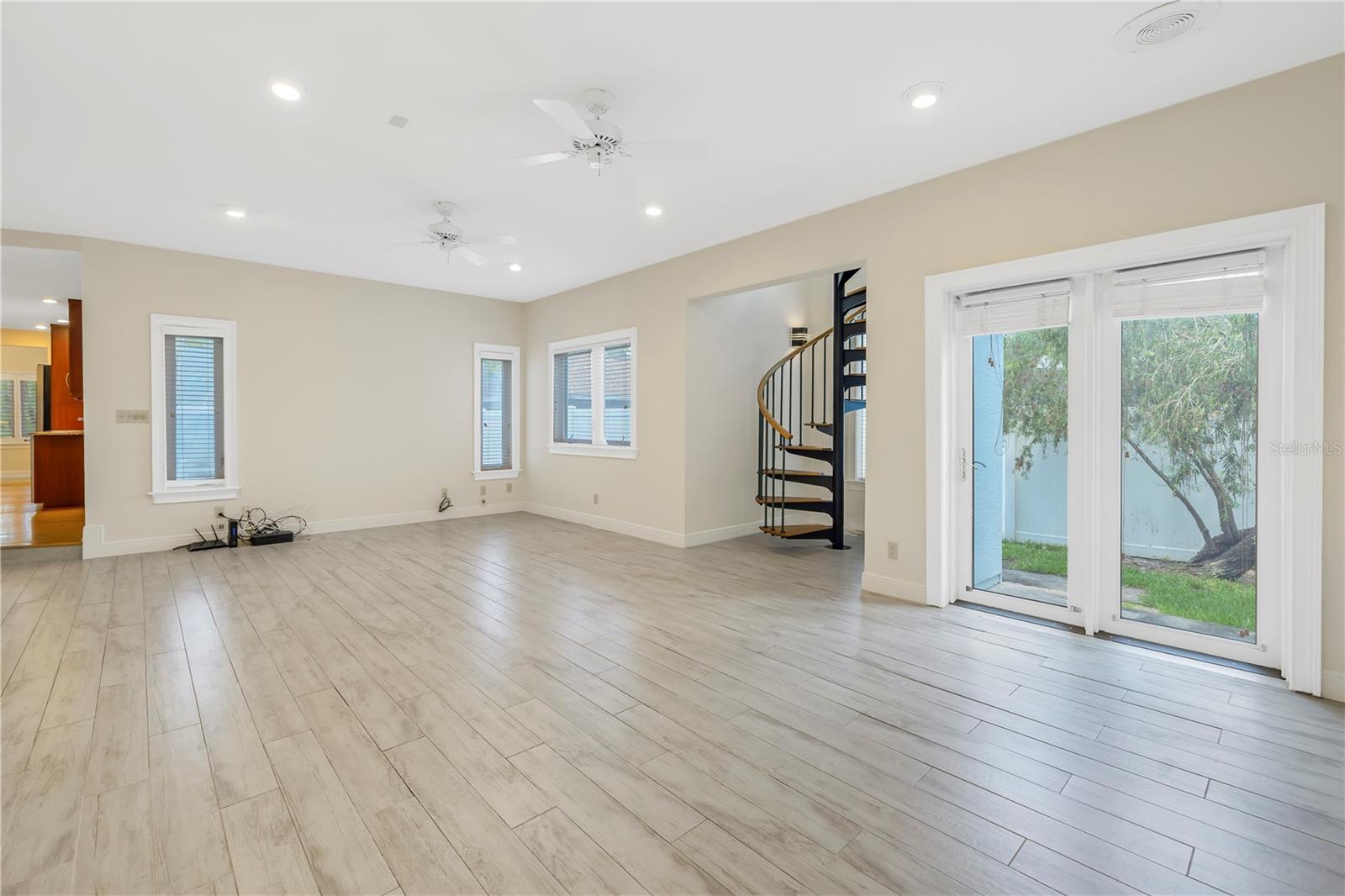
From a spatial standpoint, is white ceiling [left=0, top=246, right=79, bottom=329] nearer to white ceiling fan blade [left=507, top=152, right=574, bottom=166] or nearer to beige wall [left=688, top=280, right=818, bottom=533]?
white ceiling fan blade [left=507, top=152, right=574, bottom=166]

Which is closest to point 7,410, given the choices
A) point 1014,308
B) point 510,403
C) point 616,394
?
point 510,403

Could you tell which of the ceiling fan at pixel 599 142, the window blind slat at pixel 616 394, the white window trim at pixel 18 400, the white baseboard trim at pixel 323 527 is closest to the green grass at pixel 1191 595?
the ceiling fan at pixel 599 142

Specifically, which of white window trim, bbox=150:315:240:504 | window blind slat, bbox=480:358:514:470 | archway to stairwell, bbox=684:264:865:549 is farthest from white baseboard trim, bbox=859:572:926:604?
white window trim, bbox=150:315:240:504

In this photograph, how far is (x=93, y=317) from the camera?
5262 mm

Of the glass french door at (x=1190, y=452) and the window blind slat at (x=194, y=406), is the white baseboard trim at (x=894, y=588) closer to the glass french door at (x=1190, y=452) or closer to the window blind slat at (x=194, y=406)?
the glass french door at (x=1190, y=452)

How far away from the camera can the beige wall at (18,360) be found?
10.0 metres

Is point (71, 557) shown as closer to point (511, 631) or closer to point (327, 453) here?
point (327, 453)

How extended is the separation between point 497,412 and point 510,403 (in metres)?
0.23

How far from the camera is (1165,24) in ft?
7.88

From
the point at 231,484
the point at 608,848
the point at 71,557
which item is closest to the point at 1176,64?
the point at 608,848

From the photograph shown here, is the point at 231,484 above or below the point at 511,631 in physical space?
above

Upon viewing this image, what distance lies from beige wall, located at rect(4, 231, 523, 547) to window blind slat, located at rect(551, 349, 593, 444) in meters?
1.08

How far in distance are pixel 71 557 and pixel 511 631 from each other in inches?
193

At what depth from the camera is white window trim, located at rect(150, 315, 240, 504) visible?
557 cm
